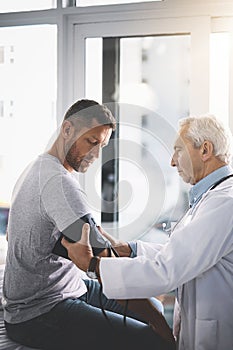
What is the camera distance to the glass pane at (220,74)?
10.3 feet

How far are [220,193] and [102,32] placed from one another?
1.64m

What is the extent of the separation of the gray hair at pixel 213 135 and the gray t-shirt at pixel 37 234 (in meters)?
0.46

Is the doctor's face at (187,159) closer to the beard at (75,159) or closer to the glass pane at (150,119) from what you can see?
the beard at (75,159)

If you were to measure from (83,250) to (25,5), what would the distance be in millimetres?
1961

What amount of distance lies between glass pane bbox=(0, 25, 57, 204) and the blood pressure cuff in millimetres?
1350

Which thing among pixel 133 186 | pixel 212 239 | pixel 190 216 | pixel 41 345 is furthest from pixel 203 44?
pixel 41 345

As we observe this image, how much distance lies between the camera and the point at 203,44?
312 cm

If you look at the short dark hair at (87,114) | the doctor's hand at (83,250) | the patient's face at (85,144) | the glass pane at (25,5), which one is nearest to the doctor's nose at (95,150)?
the patient's face at (85,144)

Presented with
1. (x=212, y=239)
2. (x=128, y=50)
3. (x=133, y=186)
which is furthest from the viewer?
(x=128, y=50)

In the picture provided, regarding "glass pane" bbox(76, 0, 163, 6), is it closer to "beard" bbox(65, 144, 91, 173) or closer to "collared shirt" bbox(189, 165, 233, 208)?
"beard" bbox(65, 144, 91, 173)

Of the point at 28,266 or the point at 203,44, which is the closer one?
the point at 28,266

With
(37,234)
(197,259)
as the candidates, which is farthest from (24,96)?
(197,259)

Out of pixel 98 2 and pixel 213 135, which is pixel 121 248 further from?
pixel 98 2

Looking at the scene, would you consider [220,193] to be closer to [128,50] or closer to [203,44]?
[203,44]
